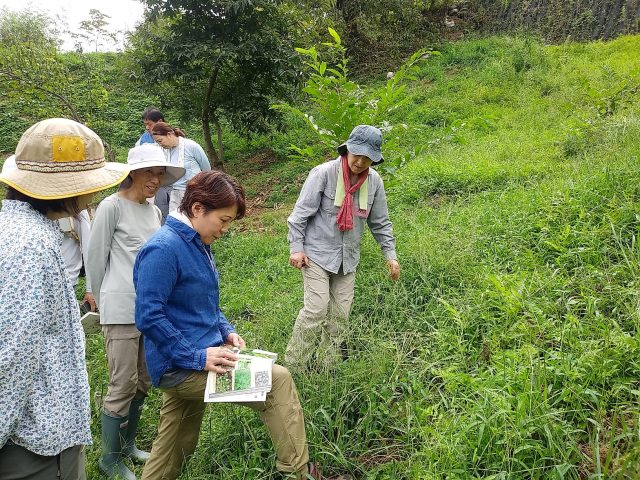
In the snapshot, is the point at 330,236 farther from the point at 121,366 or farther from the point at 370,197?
the point at 121,366

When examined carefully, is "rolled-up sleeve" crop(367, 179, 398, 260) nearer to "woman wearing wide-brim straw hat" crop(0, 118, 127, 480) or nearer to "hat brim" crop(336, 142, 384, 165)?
"hat brim" crop(336, 142, 384, 165)

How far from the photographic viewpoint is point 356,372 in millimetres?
2637

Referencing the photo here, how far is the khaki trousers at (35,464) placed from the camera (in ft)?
4.90

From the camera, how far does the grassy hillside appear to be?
1.99 metres

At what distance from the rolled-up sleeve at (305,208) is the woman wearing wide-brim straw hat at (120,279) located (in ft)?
2.93

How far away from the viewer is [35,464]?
153cm

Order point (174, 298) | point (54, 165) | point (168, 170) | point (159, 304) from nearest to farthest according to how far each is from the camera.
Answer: point (54, 165) < point (159, 304) < point (174, 298) < point (168, 170)

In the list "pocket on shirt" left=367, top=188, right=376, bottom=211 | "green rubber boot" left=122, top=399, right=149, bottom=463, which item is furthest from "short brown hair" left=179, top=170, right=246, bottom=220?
"green rubber boot" left=122, top=399, right=149, bottom=463

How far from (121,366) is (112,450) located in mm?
530

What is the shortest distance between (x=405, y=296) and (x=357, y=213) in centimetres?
79

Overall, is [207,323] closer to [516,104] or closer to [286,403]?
[286,403]

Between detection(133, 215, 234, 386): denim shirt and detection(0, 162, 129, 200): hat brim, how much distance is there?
0.39m

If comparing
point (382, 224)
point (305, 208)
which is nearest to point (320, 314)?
point (305, 208)

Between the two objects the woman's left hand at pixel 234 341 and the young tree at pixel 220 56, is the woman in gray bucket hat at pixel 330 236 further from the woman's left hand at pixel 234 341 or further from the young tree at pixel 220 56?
the young tree at pixel 220 56
